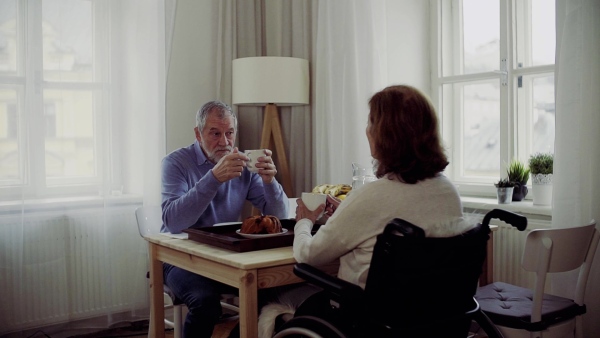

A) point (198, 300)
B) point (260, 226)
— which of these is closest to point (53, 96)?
point (198, 300)

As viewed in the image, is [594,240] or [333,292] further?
[594,240]

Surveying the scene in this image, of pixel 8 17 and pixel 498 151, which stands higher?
pixel 8 17

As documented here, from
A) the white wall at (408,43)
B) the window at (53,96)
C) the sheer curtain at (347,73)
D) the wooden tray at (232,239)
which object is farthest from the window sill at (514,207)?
the window at (53,96)

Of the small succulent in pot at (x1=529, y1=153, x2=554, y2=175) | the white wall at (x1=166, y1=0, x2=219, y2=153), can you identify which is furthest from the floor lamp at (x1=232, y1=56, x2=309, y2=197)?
the small succulent in pot at (x1=529, y1=153, x2=554, y2=175)

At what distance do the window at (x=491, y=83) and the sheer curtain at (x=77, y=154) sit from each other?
5.55 ft

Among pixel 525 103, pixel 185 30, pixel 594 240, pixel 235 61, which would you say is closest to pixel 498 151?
pixel 525 103

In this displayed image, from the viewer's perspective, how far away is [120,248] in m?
3.39

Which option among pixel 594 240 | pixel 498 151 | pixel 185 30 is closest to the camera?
pixel 594 240

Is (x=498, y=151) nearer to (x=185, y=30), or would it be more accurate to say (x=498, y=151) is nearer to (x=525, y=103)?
(x=525, y=103)

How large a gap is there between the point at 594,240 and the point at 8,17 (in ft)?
9.15

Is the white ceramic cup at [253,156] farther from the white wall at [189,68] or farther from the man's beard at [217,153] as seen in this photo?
the white wall at [189,68]

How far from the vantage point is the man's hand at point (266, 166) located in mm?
2340

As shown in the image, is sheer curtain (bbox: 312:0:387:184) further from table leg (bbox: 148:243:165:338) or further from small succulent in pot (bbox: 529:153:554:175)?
table leg (bbox: 148:243:165:338)

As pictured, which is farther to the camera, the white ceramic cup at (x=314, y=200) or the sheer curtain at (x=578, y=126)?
the sheer curtain at (x=578, y=126)
